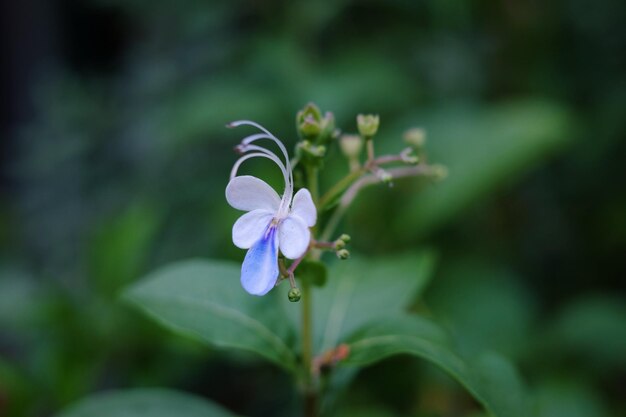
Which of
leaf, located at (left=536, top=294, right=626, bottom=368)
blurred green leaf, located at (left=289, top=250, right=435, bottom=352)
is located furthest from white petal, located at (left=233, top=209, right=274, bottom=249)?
leaf, located at (left=536, top=294, right=626, bottom=368)

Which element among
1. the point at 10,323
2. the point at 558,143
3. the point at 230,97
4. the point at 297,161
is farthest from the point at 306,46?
the point at 297,161

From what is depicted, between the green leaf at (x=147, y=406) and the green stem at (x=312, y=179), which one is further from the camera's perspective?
the green leaf at (x=147, y=406)

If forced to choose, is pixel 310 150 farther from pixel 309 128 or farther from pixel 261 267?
pixel 261 267

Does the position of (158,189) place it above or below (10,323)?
above

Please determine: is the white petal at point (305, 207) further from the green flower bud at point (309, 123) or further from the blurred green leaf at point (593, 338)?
the blurred green leaf at point (593, 338)

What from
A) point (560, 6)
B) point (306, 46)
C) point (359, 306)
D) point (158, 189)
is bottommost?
point (158, 189)

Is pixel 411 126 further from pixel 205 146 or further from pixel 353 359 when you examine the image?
pixel 353 359

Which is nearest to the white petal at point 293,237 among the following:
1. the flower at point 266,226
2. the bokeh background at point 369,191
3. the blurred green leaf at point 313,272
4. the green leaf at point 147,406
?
the flower at point 266,226

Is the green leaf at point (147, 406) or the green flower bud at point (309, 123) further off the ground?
the green flower bud at point (309, 123)
